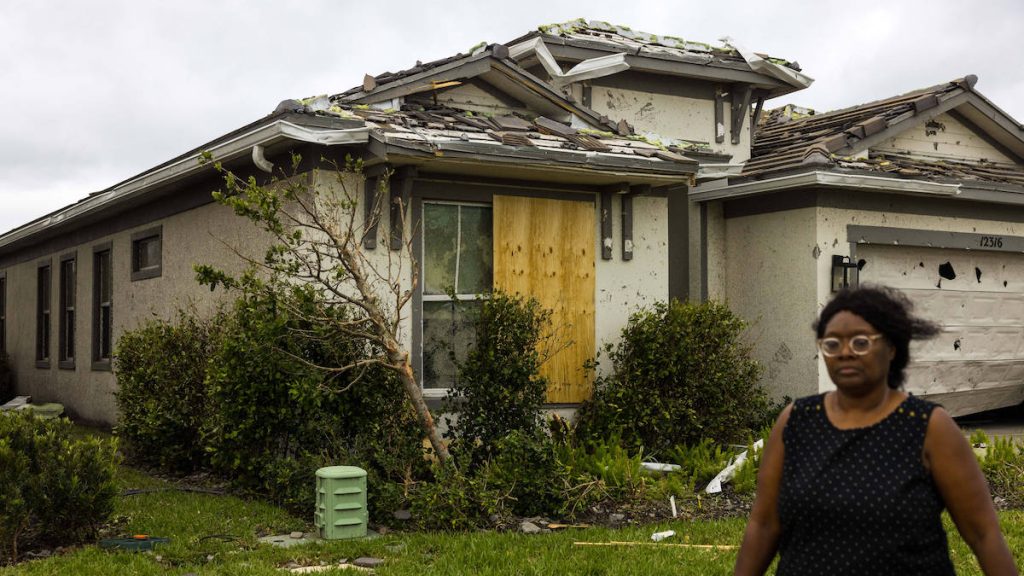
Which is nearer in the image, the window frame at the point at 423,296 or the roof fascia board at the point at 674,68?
the window frame at the point at 423,296

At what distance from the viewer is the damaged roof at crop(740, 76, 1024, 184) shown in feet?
40.6

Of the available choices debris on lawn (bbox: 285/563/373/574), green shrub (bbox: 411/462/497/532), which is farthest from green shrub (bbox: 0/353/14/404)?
debris on lawn (bbox: 285/563/373/574)

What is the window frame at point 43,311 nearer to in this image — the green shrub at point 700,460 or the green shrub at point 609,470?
the green shrub at point 609,470

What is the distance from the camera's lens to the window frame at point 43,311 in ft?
57.7

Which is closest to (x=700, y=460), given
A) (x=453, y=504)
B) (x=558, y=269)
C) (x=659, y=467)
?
(x=659, y=467)

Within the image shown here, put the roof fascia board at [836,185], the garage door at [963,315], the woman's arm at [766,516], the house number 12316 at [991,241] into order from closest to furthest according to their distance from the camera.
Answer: the woman's arm at [766,516] < the roof fascia board at [836,185] < the garage door at [963,315] < the house number 12316 at [991,241]

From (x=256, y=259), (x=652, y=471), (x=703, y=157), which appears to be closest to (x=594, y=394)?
(x=652, y=471)

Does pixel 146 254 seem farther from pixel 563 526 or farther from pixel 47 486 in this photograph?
pixel 563 526

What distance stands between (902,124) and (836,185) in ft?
6.89

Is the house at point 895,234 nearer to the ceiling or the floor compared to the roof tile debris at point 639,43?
nearer to the floor

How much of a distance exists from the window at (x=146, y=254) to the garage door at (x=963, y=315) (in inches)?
327

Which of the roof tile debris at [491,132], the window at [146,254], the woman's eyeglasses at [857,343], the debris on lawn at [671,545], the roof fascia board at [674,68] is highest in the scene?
the roof fascia board at [674,68]

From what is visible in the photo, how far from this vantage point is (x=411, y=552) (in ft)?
22.4

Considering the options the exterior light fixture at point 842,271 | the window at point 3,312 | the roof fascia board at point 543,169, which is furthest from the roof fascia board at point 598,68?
the window at point 3,312
